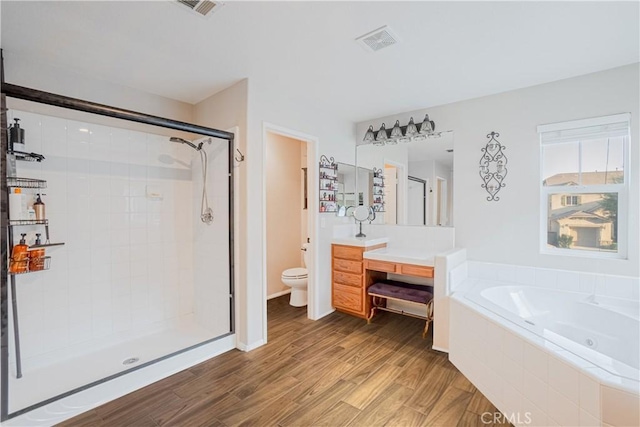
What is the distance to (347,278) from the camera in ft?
11.2

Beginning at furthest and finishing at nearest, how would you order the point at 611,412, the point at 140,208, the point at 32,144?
the point at 140,208, the point at 32,144, the point at 611,412

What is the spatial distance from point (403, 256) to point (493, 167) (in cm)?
128

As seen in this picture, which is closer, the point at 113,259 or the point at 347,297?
the point at 113,259

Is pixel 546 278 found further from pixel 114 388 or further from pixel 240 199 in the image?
pixel 114 388

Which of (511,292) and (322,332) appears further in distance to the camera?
(322,332)

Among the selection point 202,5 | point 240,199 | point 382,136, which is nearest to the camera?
point 202,5

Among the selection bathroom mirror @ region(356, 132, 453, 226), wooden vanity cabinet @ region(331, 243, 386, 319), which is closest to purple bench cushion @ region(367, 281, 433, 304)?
wooden vanity cabinet @ region(331, 243, 386, 319)

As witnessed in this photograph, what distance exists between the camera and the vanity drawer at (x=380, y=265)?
304 cm

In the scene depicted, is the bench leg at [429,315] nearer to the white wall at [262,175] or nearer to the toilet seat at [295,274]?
the white wall at [262,175]

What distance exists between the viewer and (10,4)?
65.1 inches

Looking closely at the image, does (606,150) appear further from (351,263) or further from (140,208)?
(140,208)

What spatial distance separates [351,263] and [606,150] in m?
2.55

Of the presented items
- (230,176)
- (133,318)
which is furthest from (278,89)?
(133,318)

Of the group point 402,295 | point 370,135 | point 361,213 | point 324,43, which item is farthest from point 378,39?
point 402,295
